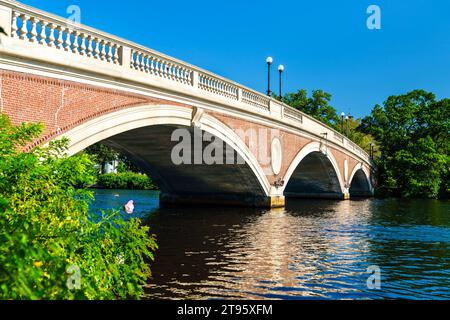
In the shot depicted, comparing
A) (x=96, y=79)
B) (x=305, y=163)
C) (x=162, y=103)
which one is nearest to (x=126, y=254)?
(x=96, y=79)

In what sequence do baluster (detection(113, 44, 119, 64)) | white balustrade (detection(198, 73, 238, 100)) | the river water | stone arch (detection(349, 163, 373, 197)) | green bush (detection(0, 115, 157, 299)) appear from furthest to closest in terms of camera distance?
1. stone arch (detection(349, 163, 373, 197))
2. white balustrade (detection(198, 73, 238, 100))
3. baluster (detection(113, 44, 119, 64))
4. the river water
5. green bush (detection(0, 115, 157, 299))

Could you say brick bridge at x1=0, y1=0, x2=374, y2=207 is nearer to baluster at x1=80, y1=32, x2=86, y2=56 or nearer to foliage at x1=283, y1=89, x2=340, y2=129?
baluster at x1=80, y1=32, x2=86, y2=56

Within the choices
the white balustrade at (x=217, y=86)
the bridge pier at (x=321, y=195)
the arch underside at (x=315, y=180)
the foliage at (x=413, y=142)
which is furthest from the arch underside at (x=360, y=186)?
the white balustrade at (x=217, y=86)

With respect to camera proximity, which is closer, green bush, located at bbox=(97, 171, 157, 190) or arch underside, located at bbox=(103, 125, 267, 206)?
arch underside, located at bbox=(103, 125, 267, 206)

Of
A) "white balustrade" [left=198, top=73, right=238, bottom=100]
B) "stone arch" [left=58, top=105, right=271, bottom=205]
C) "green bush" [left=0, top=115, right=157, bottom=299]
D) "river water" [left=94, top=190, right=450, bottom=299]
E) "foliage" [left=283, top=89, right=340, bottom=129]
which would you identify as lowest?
"river water" [left=94, top=190, right=450, bottom=299]

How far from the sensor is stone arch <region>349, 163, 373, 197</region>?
152 ft

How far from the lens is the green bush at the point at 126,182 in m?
55.8

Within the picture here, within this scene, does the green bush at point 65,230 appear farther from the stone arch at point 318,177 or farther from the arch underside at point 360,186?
the arch underside at point 360,186

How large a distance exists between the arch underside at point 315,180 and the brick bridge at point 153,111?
246 millimetres

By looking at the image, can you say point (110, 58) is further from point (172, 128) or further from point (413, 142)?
point (413, 142)

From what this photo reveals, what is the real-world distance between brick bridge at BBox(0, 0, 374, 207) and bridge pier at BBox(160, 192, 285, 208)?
0.06 meters

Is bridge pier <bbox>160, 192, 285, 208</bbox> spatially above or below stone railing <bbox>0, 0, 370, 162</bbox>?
below

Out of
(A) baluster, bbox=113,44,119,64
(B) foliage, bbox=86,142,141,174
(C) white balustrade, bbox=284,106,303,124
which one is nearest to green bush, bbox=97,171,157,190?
(B) foliage, bbox=86,142,141,174
